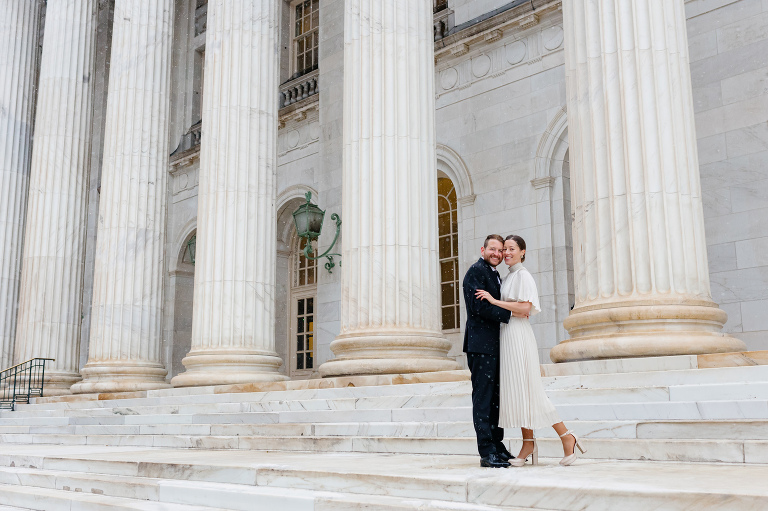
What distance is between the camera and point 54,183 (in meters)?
21.8

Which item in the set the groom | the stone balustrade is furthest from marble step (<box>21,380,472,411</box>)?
the stone balustrade

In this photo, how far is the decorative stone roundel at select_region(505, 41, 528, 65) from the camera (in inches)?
685

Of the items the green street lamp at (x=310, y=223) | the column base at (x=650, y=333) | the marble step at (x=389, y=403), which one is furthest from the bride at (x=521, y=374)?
the green street lamp at (x=310, y=223)

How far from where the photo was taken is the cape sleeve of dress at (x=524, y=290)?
6309mm

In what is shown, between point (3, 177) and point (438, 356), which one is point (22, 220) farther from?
point (438, 356)

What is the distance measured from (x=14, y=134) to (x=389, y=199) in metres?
16.6

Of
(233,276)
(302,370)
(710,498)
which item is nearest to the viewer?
(710,498)

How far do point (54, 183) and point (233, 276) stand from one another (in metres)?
9.15

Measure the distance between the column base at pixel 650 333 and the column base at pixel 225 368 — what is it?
7.22 meters

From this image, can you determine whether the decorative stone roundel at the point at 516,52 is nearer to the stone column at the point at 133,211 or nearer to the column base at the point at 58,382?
the stone column at the point at 133,211

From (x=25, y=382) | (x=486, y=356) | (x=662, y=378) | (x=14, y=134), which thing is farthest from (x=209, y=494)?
(x=14, y=134)

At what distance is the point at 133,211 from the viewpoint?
737 inches

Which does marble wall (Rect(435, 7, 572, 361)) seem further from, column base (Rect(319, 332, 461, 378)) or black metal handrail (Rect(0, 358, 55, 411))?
black metal handrail (Rect(0, 358, 55, 411))

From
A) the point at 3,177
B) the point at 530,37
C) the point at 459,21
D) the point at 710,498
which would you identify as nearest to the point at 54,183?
the point at 3,177
